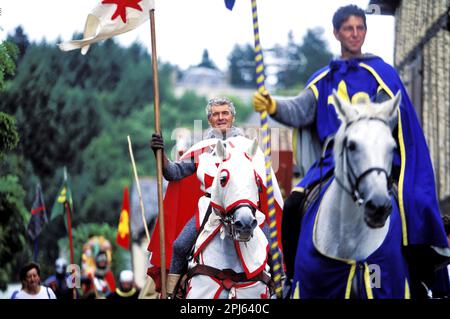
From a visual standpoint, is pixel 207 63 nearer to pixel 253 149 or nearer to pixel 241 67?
pixel 241 67

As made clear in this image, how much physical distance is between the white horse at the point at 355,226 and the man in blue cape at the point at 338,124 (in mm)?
207

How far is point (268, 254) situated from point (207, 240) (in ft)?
2.08

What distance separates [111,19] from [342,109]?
4.74 meters

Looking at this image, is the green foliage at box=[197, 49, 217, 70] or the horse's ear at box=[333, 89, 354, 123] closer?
the horse's ear at box=[333, 89, 354, 123]

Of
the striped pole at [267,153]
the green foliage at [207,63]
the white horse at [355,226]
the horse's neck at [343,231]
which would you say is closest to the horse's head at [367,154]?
the white horse at [355,226]

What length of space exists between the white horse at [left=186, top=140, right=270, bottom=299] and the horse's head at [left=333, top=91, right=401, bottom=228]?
6.76ft

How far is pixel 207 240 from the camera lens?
1286 cm

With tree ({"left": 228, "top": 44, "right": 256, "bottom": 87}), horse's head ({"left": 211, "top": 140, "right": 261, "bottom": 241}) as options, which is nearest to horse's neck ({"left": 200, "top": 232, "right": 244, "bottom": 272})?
horse's head ({"left": 211, "top": 140, "right": 261, "bottom": 241})

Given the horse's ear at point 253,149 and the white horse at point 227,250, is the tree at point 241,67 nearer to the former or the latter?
the white horse at point 227,250

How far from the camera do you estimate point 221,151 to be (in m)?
12.6

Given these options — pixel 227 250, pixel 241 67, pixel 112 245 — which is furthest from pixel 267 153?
pixel 241 67

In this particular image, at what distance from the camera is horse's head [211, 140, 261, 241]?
12008 mm

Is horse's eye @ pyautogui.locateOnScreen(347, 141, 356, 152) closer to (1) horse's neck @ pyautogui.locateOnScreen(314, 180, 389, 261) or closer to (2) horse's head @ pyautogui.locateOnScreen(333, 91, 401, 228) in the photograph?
(2) horse's head @ pyautogui.locateOnScreen(333, 91, 401, 228)

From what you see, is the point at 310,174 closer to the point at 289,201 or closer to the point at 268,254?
the point at 289,201
